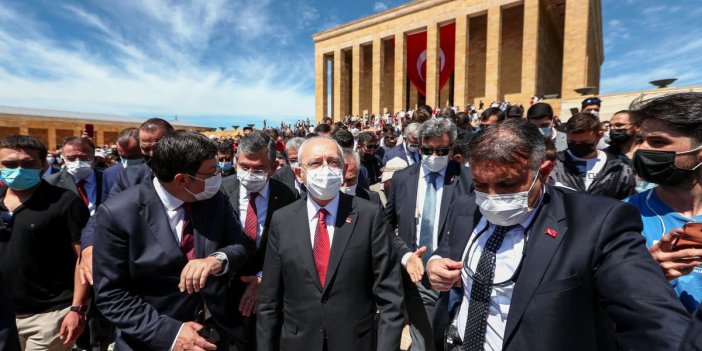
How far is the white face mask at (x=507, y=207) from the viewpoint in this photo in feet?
5.41

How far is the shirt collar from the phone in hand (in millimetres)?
2609

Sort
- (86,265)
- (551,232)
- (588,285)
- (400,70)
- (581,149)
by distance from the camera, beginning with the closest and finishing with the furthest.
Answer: (588,285)
(551,232)
(86,265)
(581,149)
(400,70)

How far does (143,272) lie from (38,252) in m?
1.51

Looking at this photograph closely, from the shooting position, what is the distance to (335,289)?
7.08ft

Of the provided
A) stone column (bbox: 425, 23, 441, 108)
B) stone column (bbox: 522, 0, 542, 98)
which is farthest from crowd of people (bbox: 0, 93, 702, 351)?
stone column (bbox: 425, 23, 441, 108)

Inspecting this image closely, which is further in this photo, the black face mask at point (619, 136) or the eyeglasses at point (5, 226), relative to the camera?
the black face mask at point (619, 136)

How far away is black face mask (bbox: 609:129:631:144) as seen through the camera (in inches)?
160

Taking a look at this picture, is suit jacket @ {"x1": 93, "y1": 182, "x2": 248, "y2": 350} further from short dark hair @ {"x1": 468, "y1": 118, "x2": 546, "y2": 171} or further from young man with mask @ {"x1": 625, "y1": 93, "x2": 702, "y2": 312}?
young man with mask @ {"x1": 625, "y1": 93, "x2": 702, "y2": 312}

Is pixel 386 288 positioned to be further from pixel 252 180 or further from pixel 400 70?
pixel 400 70

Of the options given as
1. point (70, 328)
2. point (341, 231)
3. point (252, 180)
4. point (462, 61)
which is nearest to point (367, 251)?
point (341, 231)

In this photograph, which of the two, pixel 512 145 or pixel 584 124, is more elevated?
pixel 584 124

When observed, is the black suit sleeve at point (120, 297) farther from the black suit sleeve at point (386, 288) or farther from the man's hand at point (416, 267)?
the man's hand at point (416, 267)

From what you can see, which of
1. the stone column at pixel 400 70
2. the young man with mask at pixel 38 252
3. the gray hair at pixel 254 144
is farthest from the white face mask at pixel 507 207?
the stone column at pixel 400 70

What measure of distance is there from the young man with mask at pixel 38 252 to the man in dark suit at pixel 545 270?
3.00 meters
